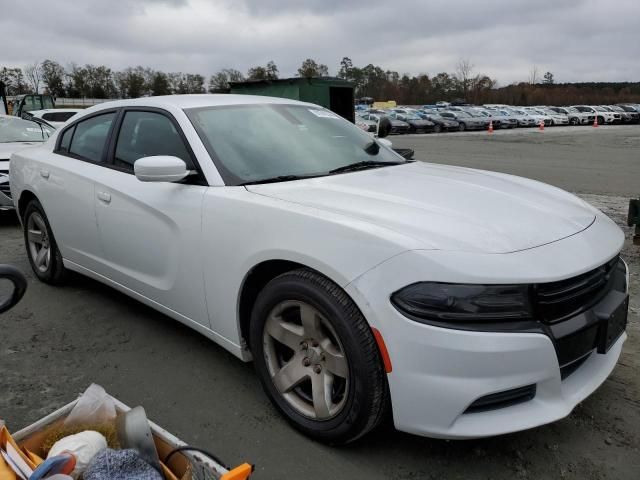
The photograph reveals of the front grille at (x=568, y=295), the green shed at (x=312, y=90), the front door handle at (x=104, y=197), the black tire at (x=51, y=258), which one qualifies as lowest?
the black tire at (x=51, y=258)

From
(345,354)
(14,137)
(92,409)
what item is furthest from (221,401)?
(14,137)

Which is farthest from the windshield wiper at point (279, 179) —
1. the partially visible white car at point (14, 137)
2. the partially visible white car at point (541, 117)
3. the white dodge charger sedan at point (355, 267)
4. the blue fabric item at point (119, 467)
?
the partially visible white car at point (541, 117)

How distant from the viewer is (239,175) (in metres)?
2.86

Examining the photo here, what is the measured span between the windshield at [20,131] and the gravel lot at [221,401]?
4.74 m

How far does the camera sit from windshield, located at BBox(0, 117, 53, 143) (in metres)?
8.23

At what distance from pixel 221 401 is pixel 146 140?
1682mm

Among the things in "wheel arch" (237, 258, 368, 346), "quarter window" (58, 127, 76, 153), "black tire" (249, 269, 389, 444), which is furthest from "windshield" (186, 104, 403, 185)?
"quarter window" (58, 127, 76, 153)

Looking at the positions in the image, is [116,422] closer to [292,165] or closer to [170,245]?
[170,245]

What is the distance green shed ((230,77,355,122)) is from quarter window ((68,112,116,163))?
10309 millimetres

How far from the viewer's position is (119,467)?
1739 millimetres

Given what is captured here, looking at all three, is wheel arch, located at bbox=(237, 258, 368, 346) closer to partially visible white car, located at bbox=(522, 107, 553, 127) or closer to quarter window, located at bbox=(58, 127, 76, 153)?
quarter window, located at bbox=(58, 127, 76, 153)

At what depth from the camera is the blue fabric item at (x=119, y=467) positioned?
5.61ft

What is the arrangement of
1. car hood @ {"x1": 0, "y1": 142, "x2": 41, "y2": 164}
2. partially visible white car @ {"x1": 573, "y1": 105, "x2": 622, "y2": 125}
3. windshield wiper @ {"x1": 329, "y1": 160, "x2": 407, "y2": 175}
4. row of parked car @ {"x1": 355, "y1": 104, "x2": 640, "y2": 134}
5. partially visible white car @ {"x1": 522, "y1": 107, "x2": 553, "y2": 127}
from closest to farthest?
windshield wiper @ {"x1": 329, "y1": 160, "x2": 407, "y2": 175}
car hood @ {"x1": 0, "y1": 142, "x2": 41, "y2": 164}
row of parked car @ {"x1": 355, "y1": 104, "x2": 640, "y2": 134}
partially visible white car @ {"x1": 522, "y1": 107, "x2": 553, "y2": 127}
partially visible white car @ {"x1": 573, "y1": 105, "x2": 622, "y2": 125}

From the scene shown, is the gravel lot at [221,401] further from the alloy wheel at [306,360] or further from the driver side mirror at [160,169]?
the driver side mirror at [160,169]
